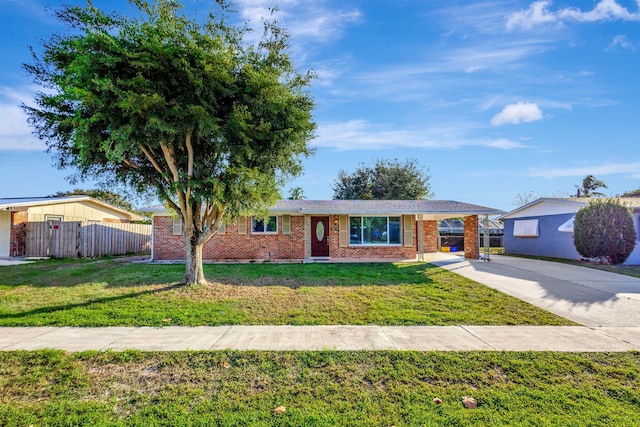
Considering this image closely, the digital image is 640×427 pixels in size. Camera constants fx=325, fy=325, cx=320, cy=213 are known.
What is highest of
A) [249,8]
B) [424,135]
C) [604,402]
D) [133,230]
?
[249,8]

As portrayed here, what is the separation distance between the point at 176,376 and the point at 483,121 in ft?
45.6

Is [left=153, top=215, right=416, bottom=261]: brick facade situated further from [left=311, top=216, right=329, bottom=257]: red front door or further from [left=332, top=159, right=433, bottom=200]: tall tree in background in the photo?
[left=332, top=159, right=433, bottom=200]: tall tree in background

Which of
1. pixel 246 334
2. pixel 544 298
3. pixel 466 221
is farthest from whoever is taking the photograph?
pixel 466 221

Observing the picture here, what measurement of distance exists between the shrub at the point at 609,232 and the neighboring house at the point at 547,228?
1.04 metres

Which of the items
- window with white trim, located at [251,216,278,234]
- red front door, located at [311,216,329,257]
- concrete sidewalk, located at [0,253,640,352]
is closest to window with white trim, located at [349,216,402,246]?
A: red front door, located at [311,216,329,257]

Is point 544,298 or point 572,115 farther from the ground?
point 572,115

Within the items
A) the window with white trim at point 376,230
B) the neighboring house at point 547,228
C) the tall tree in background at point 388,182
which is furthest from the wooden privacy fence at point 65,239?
the neighboring house at point 547,228

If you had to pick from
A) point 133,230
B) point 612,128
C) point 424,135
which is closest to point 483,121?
point 424,135

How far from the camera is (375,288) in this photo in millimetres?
8820

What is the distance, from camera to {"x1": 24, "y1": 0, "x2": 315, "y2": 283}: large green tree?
6.65 m

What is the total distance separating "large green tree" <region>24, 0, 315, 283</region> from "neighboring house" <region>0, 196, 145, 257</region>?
10.9 meters

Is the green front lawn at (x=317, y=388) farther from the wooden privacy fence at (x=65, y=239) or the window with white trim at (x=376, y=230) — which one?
the wooden privacy fence at (x=65, y=239)

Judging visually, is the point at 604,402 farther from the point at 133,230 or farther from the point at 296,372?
the point at 133,230

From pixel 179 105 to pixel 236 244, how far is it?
10015 millimetres
